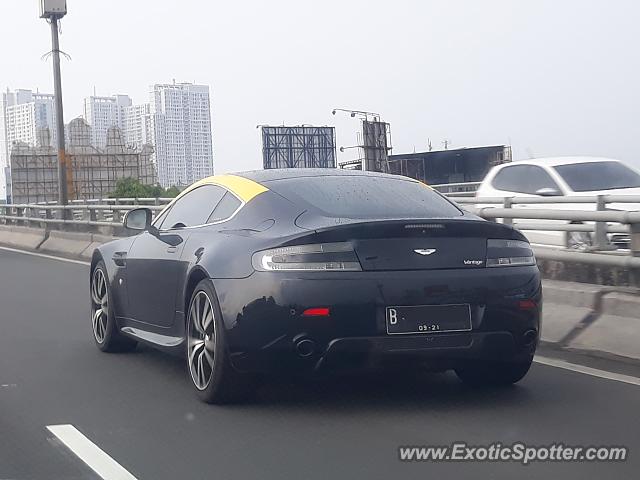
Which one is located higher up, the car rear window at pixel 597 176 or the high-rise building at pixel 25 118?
the high-rise building at pixel 25 118

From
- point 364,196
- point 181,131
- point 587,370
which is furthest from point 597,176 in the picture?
point 181,131

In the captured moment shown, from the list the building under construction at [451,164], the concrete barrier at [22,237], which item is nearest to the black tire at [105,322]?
the concrete barrier at [22,237]

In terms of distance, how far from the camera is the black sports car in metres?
5.94

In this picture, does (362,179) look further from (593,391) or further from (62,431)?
(62,431)

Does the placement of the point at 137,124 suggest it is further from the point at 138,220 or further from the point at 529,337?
the point at 529,337

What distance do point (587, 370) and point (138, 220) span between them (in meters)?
3.44

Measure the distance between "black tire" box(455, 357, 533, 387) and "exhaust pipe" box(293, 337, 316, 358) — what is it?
1.09 meters

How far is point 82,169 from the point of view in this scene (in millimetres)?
95250

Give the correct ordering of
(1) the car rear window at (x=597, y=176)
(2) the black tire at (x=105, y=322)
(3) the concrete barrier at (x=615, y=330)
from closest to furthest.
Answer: (3) the concrete barrier at (x=615, y=330)
(2) the black tire at (x=105, y=322)
(1) the car rear window at (x=597, y=176)

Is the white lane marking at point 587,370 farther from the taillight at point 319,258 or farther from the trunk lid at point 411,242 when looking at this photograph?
the taillight at point 319,258

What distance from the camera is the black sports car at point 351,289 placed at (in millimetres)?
5941

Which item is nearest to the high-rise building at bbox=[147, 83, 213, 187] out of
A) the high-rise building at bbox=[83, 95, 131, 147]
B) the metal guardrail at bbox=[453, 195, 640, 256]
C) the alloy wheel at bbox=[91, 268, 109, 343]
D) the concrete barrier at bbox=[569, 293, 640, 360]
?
the high-rise building at bbox=[83, 95, 131, 147]

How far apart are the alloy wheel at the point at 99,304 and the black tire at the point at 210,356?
6.81 ft

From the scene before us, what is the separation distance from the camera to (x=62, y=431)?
5.96 meters
